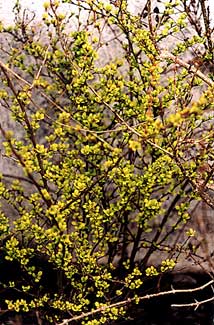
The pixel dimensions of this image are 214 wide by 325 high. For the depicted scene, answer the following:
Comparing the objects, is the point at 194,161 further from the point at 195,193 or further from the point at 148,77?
the point at 148,77

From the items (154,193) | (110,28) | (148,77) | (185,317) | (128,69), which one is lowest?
(185,317)

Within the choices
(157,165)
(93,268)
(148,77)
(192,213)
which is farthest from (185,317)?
(148,77)

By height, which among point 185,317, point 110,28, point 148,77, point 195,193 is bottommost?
point 185,317

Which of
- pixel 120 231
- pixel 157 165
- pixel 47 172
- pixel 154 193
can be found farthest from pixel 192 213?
pixel 47 172

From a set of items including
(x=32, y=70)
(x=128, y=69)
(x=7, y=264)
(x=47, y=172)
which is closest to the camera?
(x=47, y=172)

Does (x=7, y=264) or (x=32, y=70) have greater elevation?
(x=32, y=70)

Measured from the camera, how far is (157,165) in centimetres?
253

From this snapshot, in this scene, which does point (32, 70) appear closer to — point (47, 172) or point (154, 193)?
point (47, 172)

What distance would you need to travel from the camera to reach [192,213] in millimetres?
3092

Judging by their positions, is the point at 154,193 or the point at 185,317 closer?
the point at 154,193

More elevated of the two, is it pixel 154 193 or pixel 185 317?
pixel 154 193

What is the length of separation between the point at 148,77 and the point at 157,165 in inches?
14.7

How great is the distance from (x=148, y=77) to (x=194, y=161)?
0.39 m

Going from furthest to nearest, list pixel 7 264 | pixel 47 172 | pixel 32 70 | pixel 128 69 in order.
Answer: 1. pixel 7 264
2. pixel 128 69
3. pixel 32 70
4. pixel 47 172
